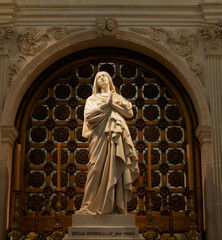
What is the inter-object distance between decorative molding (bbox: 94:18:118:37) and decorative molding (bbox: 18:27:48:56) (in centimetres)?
100

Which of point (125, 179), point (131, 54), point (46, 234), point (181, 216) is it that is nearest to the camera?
point (125, 179)

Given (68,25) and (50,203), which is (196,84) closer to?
(68,25)

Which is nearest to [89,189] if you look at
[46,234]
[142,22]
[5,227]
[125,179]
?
[125,179]

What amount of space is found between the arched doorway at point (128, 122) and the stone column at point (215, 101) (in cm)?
58

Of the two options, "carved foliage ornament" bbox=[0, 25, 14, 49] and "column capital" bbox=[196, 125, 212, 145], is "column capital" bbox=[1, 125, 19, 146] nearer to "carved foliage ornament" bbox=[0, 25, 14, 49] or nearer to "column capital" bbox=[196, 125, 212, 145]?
"carved foliage ornament" bbox=[0, 25, 14, 49]

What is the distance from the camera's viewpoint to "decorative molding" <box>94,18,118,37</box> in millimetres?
9594

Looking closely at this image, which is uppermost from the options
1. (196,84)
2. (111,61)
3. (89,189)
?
(111,61)

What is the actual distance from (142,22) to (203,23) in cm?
114

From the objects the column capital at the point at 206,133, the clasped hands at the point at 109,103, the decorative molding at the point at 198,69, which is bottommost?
the column capital at the point at 206,133

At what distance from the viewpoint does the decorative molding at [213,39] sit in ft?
30.9

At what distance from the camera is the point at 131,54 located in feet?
33.3

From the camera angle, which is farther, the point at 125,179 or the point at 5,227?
the point at 5,227

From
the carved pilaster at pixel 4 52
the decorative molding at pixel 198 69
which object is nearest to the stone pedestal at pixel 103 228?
the carved pilaster at pixel 4 52

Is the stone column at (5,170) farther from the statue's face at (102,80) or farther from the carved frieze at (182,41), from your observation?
the carved frieze at (182,41)
